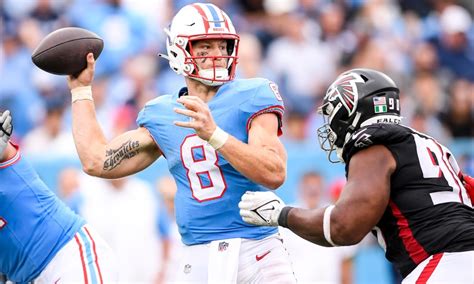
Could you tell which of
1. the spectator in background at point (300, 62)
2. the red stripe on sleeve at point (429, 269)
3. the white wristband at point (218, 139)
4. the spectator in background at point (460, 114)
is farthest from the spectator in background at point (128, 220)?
the red stripe on sleeve at point (429, 269)

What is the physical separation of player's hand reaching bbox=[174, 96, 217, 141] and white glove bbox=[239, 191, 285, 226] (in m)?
0.35

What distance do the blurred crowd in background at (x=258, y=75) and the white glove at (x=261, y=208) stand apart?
394cm

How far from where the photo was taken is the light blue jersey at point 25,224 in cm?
509

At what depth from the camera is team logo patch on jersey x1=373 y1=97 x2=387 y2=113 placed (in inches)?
178

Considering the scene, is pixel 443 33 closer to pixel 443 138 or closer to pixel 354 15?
pixel 354 15

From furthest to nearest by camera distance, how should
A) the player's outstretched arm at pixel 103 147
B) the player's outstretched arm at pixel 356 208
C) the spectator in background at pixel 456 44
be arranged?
the spectator in background at pixel 456 44 → the player's outstretched arm at pixel 103 147 → the player's outstretched arm at pixel 356 208

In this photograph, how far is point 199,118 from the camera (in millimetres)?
4578

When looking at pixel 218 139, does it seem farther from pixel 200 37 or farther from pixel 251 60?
pixel 251 60

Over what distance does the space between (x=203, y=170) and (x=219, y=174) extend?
0.08 metres

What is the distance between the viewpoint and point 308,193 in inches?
342

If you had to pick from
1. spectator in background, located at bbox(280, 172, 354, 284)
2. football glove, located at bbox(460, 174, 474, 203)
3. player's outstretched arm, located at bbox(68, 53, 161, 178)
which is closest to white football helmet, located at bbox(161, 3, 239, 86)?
player's outstretched arm, located at bbox(68, 53, 161, 178)

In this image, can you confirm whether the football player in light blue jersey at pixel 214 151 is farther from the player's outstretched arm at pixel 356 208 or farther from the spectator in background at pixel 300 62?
the spectator in background at pixel 300 62

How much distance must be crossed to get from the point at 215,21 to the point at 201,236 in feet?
3.60

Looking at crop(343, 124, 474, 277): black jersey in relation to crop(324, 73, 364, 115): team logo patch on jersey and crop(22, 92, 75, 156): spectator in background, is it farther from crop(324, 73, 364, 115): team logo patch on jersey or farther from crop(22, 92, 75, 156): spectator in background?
crop(22, 92, 75, 156): spectator in background
